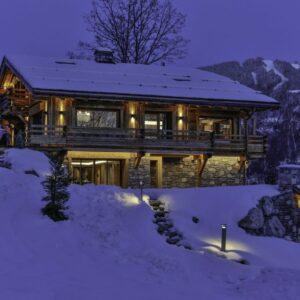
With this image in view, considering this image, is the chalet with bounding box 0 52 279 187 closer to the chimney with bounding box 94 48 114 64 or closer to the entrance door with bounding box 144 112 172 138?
the entrance door with bounding box 144 112 172 138

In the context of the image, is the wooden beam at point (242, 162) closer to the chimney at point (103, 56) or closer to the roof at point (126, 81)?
the roof at point (126, 81)

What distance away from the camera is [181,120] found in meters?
26.9

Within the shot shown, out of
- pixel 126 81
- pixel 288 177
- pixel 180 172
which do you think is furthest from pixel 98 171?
pixel 288 177

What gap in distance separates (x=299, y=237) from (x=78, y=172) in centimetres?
1083

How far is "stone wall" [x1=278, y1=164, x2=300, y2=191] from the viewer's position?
69.8ft

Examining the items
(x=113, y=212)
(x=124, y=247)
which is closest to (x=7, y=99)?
(x=113, y=212)

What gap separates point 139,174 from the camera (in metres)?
25.4

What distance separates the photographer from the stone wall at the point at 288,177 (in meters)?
21.3

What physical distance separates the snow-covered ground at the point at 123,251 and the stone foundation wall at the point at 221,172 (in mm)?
7143

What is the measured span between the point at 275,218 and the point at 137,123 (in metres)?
8.94

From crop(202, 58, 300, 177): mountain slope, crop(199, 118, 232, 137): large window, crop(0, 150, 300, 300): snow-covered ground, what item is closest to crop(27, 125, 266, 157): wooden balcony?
crop(199, 118, 232, 137): large window

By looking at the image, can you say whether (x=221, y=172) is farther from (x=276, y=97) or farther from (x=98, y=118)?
(x=276, y=97)

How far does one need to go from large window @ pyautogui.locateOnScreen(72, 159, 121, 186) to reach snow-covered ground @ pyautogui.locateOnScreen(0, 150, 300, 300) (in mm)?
5998

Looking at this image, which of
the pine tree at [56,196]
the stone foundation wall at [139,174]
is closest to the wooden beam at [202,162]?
the stone foundation wall at [139,174]
